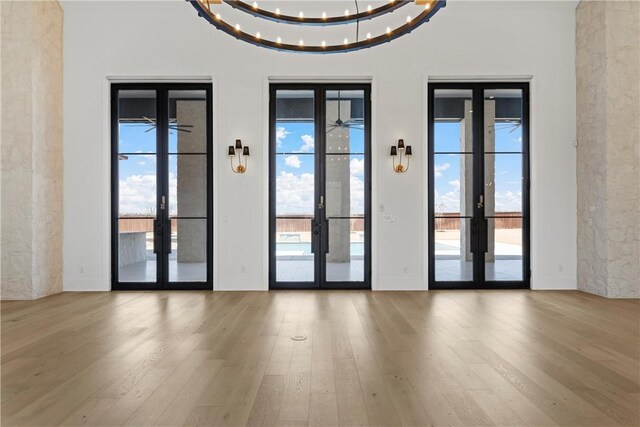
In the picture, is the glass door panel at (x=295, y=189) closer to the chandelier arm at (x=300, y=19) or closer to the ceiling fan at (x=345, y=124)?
the ceiling fan at (x=345, y=124)

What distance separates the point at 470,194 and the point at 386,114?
2058mm

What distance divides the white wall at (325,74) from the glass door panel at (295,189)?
1.00 feet

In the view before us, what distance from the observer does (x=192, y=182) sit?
7012 mm

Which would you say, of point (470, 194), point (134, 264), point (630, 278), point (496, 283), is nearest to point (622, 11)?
point (470, 194)

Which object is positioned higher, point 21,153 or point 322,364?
point 21,153

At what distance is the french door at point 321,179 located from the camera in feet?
22.7

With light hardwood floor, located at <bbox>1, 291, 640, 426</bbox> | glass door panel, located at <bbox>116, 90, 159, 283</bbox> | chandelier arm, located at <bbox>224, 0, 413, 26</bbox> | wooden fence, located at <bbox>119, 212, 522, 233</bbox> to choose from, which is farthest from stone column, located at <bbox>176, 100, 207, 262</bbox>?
chandelier arm, located at <bbox>224, 0, 413, 26</bbox>

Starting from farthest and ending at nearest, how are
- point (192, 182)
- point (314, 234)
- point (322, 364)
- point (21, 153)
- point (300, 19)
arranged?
point (192, 182)
point (314, 234)
point (21, 153)
point (300, 19)
point (322, 364)

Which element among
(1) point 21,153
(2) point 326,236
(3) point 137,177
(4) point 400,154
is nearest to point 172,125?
(3) point 137,177

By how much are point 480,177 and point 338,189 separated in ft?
8.25

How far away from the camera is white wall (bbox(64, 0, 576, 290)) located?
675 centimetres

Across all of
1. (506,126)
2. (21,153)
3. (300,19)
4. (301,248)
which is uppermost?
(300,19)

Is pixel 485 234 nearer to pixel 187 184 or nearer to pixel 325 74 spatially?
pixel 325 74

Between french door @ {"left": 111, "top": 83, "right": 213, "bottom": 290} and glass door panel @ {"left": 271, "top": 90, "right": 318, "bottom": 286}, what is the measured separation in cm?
→ 122
